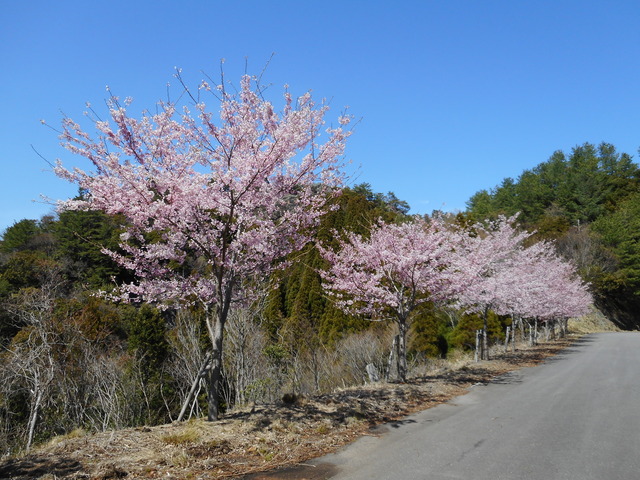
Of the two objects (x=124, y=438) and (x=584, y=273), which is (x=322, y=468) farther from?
(x=584, y=273)

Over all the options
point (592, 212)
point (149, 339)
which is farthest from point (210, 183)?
point (592, 212)

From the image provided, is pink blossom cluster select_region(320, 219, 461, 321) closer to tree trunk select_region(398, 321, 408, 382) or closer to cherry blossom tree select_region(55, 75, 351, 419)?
tree trunk select_region(398, 321, 408, 382)

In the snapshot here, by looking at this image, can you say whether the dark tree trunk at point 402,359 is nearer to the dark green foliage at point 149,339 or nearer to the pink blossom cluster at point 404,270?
the pink blossom cluster at point 404,270

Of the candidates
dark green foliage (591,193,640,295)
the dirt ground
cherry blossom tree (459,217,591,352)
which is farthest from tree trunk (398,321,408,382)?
dark green foliage (591,193,640,295)

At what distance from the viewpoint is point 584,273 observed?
4444 centimetres

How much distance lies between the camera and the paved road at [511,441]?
184 inches

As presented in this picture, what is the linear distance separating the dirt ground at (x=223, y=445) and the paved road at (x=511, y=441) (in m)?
0.55

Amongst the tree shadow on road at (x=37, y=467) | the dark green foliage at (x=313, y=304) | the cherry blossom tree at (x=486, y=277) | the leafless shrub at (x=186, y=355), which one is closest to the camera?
the tree shadow on road at (x=37, y=467)

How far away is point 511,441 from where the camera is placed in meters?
5.85

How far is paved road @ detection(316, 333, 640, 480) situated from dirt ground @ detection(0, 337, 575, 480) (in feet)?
1.80

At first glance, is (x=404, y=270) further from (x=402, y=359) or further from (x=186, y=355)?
(x=186, y=355)

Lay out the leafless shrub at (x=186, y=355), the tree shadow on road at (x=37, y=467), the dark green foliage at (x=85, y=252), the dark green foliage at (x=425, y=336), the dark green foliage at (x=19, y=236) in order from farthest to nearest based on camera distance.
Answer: the dark green foliage at (x=19, y=236)
the dark green foliage at (x=85, y=252)
the dark green foliage at (x=425, y=336)
the leafless shrub at (x=186, y=355)
the tree shadow on road at (x=37, y=467)

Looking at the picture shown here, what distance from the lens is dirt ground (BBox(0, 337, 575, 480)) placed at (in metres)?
4.46

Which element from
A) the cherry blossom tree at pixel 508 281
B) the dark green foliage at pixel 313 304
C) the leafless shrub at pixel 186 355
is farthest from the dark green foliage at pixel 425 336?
the leafless shrub at pixel 186 355
